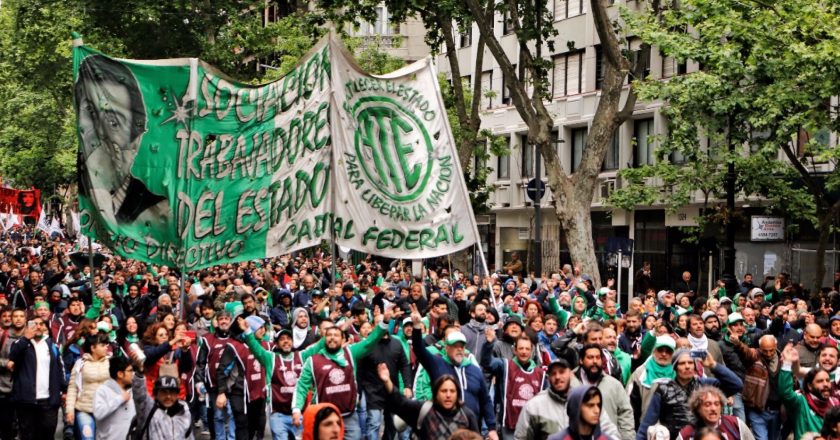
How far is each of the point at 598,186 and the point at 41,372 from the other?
2804 cm

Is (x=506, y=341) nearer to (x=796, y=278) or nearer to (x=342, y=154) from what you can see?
(x=342, y=154)

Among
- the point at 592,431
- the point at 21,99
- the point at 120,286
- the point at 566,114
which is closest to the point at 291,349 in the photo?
the point at 592,431

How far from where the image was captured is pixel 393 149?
14406 millimetres

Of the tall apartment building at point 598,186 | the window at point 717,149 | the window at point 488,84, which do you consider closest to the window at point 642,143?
the tall apartment building at point 598,186

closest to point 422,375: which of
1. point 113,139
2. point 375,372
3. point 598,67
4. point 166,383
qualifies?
point 375,372

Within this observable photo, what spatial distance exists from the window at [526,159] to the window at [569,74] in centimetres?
265

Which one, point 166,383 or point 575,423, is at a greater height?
point 575,423

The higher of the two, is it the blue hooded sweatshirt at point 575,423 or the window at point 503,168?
the window at point 503,168

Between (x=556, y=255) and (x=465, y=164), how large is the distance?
972cm

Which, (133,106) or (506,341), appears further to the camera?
(133,106)

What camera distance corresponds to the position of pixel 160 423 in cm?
963

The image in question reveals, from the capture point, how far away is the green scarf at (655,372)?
10.1 meters

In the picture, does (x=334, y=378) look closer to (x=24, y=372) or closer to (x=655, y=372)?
(x=655, y=372)

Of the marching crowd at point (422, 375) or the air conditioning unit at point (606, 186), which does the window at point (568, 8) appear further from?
the marching crowd at point (422, 375)
